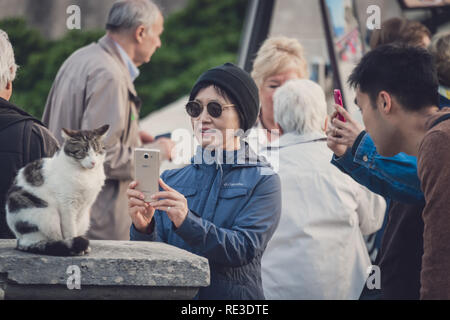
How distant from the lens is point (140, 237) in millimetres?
3074

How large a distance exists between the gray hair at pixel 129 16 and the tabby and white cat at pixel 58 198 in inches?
91.5

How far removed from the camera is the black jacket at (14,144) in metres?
2.98

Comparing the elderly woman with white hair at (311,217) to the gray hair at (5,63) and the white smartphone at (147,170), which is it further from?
the gray hair at (5,63)

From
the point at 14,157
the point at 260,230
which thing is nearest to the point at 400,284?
the point at 260,230

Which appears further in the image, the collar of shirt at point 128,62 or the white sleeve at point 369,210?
the collar of shirt at point 128,62

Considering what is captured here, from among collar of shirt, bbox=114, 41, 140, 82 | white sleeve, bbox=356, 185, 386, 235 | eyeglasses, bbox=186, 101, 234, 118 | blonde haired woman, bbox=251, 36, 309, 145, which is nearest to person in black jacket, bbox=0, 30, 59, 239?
eyeglasses, bbox=186, 101, 234, 118

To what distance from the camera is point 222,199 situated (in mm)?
3152

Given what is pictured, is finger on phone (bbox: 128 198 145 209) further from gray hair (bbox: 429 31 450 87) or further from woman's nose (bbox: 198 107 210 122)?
gray hair (bbox: 429 31 450 87)

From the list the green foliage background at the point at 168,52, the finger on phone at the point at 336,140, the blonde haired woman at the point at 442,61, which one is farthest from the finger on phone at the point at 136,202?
the green foliage background at the point at 168,52

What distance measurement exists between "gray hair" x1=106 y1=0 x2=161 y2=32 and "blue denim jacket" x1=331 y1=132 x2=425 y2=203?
2.16 metres

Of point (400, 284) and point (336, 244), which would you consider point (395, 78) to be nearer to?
point (400, 284)

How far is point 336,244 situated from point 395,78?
1445 millimetres

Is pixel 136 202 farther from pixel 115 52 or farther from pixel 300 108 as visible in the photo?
pixel 115 52

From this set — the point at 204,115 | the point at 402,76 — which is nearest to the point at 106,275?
the point at 204,115
